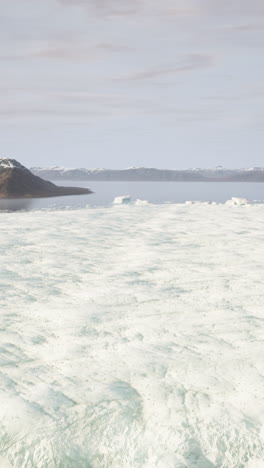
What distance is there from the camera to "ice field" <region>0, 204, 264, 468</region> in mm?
3355

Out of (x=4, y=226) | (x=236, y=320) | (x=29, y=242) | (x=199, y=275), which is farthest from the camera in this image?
(x=4, y=226)

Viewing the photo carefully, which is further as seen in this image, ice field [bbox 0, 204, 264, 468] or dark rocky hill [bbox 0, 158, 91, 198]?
dark rocky hill [bbox 0, 158, 91, 198]

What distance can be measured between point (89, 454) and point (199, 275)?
5.20m

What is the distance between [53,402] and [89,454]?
643 millimetres

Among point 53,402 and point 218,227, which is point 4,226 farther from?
point 53,402

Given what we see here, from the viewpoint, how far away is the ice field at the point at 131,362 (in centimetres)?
336

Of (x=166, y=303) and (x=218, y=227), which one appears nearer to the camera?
(x=166, y=303)

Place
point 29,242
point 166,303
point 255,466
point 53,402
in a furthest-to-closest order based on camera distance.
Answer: point 29,242 < point 166,303 < point 53,402 < point 255,466

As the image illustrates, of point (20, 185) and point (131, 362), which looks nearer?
point (131, 362)

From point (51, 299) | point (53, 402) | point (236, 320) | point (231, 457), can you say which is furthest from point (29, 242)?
point (231, 457)

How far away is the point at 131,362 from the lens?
179 inches

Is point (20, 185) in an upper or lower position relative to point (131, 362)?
lower

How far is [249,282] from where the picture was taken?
7.61 m

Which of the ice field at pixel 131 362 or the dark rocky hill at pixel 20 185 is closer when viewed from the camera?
the ice field at pixel 131 362
